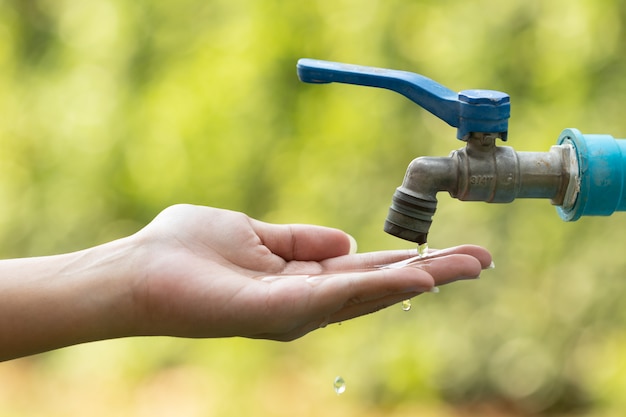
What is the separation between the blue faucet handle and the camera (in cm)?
113

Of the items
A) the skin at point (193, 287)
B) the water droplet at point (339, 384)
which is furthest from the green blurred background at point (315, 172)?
the skin at point (193, 287)

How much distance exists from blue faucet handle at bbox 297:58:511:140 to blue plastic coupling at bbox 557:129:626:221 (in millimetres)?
110

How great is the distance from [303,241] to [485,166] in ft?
1.31

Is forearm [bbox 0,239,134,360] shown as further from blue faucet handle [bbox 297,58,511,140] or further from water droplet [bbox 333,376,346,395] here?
water droplet [bbox 333,376,346,395]

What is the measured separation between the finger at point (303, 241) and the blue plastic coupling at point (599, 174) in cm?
45

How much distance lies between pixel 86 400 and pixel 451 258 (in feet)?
6.41

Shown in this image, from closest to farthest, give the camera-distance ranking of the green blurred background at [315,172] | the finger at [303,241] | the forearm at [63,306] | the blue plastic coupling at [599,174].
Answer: the blue plastic coupling at [599,174] < the forearm at [63,306] < the finger at [303,241] < the green blurred background at [315,172]

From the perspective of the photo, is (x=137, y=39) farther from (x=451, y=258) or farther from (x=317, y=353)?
(x=451, y=258)

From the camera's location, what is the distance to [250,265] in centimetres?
139

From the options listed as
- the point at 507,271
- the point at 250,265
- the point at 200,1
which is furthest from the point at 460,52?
the point at 250,265

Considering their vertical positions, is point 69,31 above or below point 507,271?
above

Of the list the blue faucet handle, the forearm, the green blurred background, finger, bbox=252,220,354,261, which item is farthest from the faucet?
the green blurred background

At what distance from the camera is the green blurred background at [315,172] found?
2447 mm

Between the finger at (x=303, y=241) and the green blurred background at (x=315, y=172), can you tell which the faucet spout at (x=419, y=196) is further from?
the green blurred background at (x=315, y=172)
